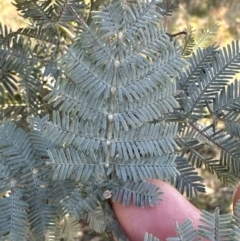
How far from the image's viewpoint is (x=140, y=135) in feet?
1.58

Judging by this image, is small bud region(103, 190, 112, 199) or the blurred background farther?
the blurred background

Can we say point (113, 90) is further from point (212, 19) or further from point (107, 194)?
point (212, 19)

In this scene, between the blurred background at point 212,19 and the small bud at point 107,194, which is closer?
the small bud at point 107,194

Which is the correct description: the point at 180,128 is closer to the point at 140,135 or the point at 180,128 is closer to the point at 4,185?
the point at 140,135

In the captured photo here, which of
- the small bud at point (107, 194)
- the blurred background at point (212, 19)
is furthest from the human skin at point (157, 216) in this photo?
the blurred background at point (212, 19)

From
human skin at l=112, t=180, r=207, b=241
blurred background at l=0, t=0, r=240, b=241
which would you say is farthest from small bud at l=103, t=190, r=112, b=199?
blurred background at l=0, t=0, r=240, b=241

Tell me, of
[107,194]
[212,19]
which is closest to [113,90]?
[107,194]

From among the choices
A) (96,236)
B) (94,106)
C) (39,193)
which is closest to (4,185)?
(39,193)

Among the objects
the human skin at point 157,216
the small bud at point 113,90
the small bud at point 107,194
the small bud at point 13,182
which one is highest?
Answer: the small bud at point 113,90

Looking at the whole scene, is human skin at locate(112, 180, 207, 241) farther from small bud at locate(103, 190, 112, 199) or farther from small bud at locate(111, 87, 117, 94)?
small bud at locate(111, 87, 117, 94)

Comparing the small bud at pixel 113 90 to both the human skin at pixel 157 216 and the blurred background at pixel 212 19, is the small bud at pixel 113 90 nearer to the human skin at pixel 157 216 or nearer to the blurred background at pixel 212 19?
the human skin at pixel 157 216

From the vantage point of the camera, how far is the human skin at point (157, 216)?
52cm

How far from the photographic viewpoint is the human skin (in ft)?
1.70

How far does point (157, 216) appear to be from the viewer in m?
0.52
